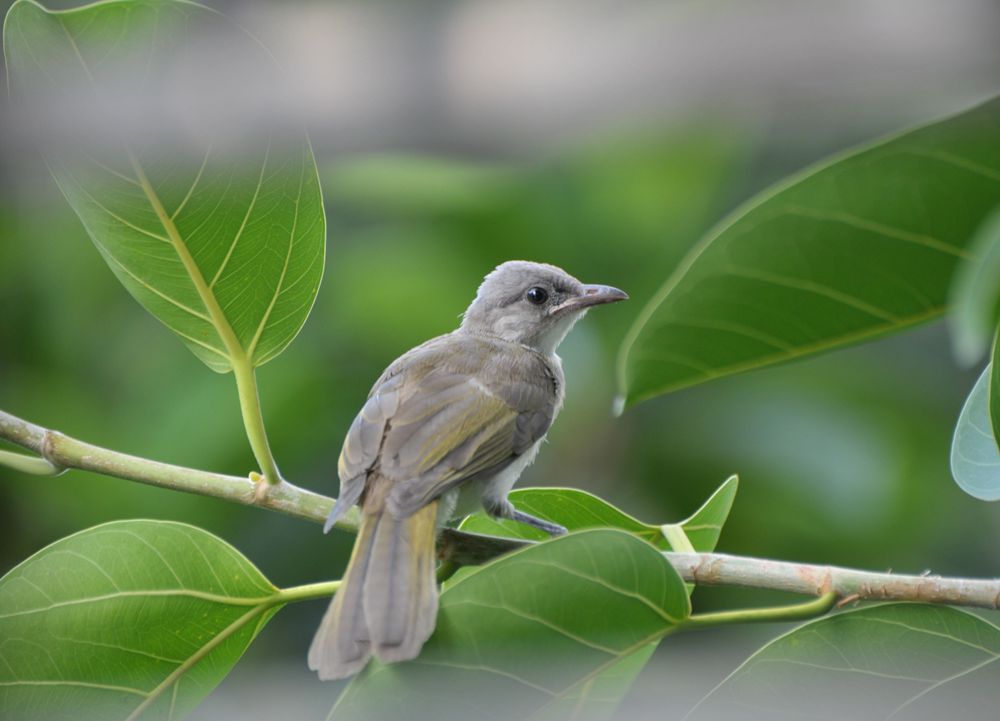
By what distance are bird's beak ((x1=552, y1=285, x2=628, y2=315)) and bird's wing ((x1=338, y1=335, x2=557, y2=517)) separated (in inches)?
16.6

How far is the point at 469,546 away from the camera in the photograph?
2262 millimetres

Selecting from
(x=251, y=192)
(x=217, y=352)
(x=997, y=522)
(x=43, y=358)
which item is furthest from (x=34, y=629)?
(x=997, y=522)

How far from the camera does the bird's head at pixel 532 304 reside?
3.63m

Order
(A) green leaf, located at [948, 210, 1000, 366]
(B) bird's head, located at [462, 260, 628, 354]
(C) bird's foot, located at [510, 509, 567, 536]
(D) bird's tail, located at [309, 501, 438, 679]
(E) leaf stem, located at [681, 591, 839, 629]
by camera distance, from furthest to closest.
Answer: (B) bird's head, located at [462, 260, 628, 354] → (C) bird's foot, located at [510, 509, 567, 536] → (E) leaf stem, located at [681, 591, 839, 629] → (D) bird's tail, located at [309, 501, 438, 679] → (A) green leaf, located at [948, 210, 1000, 366]

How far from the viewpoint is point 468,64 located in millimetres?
2285

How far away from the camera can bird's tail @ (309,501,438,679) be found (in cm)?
181

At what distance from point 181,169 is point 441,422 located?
2.46 ft

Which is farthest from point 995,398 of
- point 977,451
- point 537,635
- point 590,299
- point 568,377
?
point 568,377

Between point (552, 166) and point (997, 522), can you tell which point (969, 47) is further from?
point (997, 522)

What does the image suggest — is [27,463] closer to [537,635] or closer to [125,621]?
[125,621]

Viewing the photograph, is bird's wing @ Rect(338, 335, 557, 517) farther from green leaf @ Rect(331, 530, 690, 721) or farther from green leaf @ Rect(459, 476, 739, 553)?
green leaf @ Rect(331, 530, 690, 721)

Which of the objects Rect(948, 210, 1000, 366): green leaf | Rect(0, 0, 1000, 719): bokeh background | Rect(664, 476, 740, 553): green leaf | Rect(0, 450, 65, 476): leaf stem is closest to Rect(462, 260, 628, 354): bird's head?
Rect(0, 0, 1000, 719): bokeh background

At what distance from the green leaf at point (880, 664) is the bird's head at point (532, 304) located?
5.65 feet

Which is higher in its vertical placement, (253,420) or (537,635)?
(253,420)
